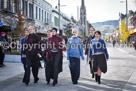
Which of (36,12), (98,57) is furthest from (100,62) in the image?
(36,12)

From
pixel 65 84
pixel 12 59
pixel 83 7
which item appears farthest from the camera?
pixel 83 7

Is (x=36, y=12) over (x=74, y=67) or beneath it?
over

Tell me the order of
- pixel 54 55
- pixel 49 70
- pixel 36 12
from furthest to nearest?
pixel 36 12 → pixel 49 70 → pixel 54 55

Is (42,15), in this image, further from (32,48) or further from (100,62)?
(100,62)

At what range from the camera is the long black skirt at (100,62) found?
22.7 feet

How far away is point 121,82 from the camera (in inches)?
279

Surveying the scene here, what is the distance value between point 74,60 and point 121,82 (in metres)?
1.62

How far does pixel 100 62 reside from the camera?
273 inches

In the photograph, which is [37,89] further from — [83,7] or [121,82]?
[83,7]

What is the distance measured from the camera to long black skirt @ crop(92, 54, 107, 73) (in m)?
6.92

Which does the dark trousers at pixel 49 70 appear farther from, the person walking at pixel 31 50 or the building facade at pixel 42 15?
the building facade at pixel 42 15

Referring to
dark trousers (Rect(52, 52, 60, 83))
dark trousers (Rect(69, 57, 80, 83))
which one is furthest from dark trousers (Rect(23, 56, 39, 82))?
dark trousers (Rect(69, 57, 80, 83))

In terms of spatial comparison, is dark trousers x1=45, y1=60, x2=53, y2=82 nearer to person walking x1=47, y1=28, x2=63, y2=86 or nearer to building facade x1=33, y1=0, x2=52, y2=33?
Result: person walking x1=47, y1=28, x2=63, y2=86

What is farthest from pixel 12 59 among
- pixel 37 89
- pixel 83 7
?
pixel 83 7
